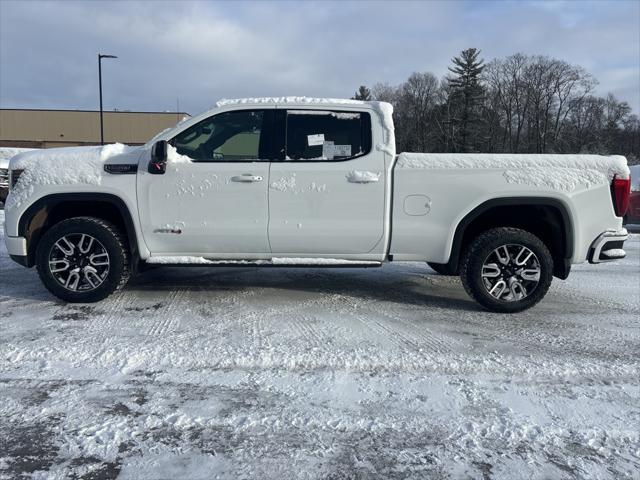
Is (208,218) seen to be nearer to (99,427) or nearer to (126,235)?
(126,235)

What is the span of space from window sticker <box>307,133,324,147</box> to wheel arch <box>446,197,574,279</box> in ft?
5.08

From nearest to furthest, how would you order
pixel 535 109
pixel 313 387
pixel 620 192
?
pixel 313 387 → pixel 620 192 → pixel 535 109

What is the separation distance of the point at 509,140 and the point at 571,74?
14.6 metres

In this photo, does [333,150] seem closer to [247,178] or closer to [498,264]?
[247,178]

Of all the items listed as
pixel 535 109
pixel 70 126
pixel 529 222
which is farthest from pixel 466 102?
pixel 529 222

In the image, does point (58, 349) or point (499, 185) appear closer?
point (58, 349)

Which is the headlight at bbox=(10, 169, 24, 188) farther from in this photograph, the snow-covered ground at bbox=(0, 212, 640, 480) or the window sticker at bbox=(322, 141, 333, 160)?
the window sticker at bbox=(322, 141, 333, 160)

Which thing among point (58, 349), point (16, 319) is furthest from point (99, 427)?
point (16, 319)

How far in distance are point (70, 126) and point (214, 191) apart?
56458mm

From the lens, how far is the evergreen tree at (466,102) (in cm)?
5334

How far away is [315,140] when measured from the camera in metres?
4.84

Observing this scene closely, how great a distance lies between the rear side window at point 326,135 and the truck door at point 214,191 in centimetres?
23

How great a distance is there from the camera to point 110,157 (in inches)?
188

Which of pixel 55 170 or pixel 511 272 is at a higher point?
pixel 55 170
